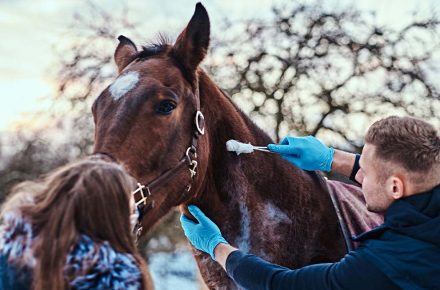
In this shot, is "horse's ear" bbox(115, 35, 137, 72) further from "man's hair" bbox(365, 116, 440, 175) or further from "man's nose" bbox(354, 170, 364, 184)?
"man's hair" bbox(365, 116, 440, 175)

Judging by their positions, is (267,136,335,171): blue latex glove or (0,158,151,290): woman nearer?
(0,158,151,290): woman

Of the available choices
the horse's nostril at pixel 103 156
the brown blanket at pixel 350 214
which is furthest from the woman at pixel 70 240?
the brown blanket at pixel 350 214

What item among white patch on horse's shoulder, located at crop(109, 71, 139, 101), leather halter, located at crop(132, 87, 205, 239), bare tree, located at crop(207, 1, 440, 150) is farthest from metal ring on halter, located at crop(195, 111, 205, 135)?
bare tree, located at crop(207, 1, 440, 150)

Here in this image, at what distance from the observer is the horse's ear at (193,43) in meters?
2.87

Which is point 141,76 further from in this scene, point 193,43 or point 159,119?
point 193,43

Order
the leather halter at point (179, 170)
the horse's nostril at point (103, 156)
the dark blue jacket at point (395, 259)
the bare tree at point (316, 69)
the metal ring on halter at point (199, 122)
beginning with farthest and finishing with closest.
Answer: the bare tree at point (316, 69), the metal ring on halter at point (199, 122), the leather halter at point (179, 170), the horse's nostril at point (103, 156), the dark blue jacket at point (395, 259)

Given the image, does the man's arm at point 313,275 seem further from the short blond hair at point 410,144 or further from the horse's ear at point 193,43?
the horse's ear at point 193,43

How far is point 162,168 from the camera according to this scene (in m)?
2.64

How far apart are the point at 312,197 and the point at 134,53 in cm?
124

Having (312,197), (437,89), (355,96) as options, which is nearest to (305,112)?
(355,96)

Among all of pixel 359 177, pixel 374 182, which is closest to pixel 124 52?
pixel 359 177

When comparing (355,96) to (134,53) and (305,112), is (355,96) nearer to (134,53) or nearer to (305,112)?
(305,112)

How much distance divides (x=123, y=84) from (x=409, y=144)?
1.30 metres

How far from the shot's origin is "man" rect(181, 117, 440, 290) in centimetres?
189
